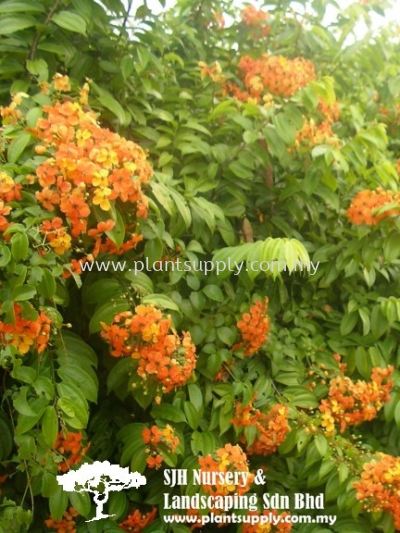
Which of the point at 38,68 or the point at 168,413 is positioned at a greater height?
the point at 38,68

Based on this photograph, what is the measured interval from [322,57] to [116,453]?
7.20ft

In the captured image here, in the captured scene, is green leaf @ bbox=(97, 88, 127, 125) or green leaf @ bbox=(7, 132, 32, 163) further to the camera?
green leaf @ bbox=(97, 88, 127, 125)

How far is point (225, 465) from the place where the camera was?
2141mm

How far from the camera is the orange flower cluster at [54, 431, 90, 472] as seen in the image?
198cm

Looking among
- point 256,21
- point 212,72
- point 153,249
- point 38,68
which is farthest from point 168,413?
point 256,21

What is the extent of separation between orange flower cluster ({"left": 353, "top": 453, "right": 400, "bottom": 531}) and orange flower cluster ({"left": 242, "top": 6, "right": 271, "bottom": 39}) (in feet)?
6.88

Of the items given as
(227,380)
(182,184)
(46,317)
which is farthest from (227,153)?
(46,317)

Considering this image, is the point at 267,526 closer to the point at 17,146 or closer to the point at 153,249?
the point at 153,249

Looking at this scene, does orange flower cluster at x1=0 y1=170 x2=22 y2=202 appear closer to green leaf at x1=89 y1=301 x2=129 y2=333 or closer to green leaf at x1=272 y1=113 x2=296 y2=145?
green leaf at x1=89 y1=301 x2=129 y2=333

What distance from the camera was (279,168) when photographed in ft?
9.42

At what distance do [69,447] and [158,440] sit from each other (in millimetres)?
311

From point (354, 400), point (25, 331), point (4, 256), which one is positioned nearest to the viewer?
point (4, 256)

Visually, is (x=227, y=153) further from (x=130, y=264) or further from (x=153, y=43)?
(x=130, y=264)

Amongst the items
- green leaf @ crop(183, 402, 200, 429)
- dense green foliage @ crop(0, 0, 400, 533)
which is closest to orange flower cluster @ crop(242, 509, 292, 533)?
dense green foliage @ crop(0, 0, 400, 533)
